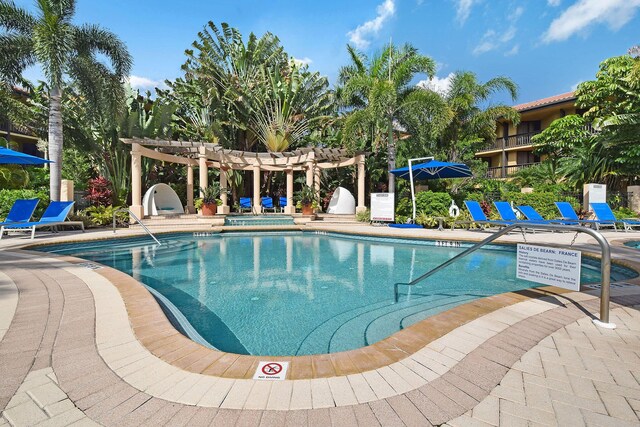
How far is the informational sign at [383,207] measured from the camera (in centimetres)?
1320

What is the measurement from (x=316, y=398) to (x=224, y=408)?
0.53 m

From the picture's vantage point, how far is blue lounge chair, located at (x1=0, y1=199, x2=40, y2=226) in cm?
877

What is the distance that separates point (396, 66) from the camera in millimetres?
13812

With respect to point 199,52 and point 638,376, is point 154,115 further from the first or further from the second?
point 638,376

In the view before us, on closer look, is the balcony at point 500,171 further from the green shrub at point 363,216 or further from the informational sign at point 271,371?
the informational sign at point 271,371

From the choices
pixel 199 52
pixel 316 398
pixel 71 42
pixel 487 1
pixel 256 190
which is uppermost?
pixel 487 1

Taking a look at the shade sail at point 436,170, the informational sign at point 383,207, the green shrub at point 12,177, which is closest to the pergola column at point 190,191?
the green shrub at point 12,177

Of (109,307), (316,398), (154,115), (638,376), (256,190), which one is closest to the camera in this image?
(316,398)

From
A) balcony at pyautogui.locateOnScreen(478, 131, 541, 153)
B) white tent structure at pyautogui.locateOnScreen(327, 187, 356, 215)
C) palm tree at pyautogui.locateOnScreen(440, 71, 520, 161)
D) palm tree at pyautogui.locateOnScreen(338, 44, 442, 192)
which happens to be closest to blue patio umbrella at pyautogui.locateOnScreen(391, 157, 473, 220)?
palm tree at pyautogui.locateOnScreen(338, 44, 442, 192)

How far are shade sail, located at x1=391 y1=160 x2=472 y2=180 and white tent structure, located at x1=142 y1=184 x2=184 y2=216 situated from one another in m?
12.3

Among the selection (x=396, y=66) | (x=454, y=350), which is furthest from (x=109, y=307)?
(x=396, y=66)

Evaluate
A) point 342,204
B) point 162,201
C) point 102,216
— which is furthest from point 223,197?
point 342,204

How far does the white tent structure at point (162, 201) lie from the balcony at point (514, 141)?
A: 25873 millimetres

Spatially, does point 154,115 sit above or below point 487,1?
below
